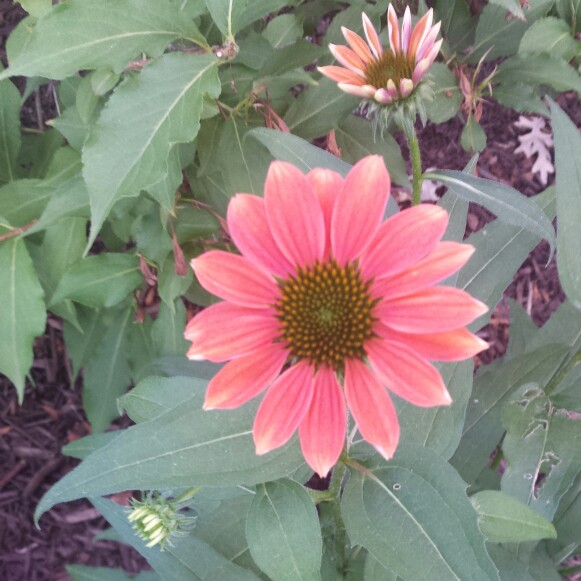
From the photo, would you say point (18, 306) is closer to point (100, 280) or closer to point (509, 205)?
point (100, 280)

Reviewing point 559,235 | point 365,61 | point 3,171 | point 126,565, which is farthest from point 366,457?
point 126,565

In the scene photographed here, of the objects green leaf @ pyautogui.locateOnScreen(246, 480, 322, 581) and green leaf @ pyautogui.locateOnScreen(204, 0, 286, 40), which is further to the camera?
green leaf @ pyautogui.locateOnScreen(204, 0, 286, 40)

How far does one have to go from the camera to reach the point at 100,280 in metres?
1.27

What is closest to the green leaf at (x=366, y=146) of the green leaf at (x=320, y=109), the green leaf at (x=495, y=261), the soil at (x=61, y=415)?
the green leaf at (x=320, y=109)

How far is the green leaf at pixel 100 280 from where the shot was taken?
1.23 m

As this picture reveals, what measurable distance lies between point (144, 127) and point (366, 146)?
0.66 meters

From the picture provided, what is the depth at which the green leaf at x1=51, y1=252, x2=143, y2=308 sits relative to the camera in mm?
1226

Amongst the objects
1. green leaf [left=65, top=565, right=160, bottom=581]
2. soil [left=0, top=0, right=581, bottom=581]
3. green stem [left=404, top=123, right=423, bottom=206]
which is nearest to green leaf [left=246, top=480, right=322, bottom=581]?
green stem [left=404, top=123, right=423, bottom=206]

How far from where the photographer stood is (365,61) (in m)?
0.89

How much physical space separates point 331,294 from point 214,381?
7.0 inches

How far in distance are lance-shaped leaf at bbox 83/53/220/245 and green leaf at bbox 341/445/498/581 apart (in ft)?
1.51

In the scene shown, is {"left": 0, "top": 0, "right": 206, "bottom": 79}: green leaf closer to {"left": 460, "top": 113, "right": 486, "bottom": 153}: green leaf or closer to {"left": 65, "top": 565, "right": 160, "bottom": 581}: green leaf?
{"left": 460, "top": 113, "right": 486, "bottom": 153}: green leaf

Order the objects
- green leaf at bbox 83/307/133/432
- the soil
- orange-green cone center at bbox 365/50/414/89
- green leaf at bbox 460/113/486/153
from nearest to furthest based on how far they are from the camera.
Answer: orange-green cone center at bbox 365/50/414/89 → green leaf at bbox 460/113/486/153 → green leaf at bbox 83/307/133/432 → the soil

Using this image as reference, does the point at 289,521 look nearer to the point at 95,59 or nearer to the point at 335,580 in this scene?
the point at 335,580
